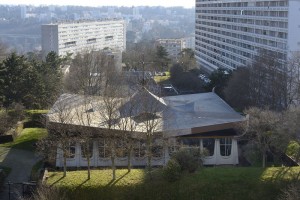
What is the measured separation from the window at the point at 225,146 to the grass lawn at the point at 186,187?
4561mm

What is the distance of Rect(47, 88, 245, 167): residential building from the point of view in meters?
22.4

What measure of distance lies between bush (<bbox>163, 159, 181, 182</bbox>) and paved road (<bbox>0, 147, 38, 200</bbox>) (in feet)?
23.8

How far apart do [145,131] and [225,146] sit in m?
4.53

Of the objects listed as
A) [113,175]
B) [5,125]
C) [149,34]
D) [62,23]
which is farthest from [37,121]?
[149,34]

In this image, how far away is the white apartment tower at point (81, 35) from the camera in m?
99.3

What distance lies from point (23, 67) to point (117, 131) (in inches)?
631

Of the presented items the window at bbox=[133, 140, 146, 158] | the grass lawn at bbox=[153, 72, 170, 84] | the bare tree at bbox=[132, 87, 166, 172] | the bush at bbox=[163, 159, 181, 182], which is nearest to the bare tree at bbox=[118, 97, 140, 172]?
the bare tree at bbox=[132, 87, 166, 172]

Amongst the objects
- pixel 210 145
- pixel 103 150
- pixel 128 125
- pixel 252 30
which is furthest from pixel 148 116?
pixel 252 30

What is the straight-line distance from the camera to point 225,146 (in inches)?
955

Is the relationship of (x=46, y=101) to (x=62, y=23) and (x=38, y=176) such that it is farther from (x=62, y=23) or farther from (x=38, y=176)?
(x=62, y=23)

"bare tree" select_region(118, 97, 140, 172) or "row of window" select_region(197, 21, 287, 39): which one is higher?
"row of window" select_region(197, 21, 287, 39)

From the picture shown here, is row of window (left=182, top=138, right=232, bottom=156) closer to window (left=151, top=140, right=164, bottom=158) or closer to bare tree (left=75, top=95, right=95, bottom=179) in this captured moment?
window (left=151, top=140, right=164, bottom=158)

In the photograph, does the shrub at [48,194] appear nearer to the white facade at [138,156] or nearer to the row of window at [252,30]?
the white facade at [138,156]

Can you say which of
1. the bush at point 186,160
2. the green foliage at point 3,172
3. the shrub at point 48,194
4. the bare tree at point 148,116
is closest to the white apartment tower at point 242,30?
the bare tree at point 148,116
